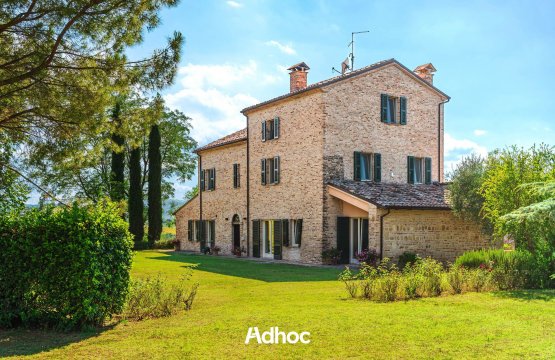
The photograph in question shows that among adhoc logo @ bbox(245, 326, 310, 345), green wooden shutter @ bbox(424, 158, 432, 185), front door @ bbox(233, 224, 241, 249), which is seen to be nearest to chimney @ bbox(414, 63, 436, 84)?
green wooden shutter @ bbox(424, 158, 432, 185)

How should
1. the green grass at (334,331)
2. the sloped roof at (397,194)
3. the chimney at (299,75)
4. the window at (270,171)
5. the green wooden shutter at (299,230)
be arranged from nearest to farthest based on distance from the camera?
the green grass at (334,331) < the sloped roof at (397,194) < the green wooden shutter at (299,230) < the window at (270,171) < the chimney at (299,75)

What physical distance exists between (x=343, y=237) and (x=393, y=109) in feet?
23.8

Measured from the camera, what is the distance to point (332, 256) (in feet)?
78.6

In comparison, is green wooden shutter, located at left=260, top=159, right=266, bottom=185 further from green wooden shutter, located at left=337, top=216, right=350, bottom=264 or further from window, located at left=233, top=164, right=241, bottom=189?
green wooden shutter, located at left=337, top=216, right=350, bottom=264

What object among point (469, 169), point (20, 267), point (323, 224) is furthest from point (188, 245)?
point (20, 267)

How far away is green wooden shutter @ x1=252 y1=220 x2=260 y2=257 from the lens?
28.9 metres

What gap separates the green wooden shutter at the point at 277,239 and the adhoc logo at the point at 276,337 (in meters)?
17.7

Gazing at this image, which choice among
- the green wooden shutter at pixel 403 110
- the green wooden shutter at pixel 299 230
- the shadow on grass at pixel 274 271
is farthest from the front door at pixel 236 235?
the green wooden shutter at pixel 403 110

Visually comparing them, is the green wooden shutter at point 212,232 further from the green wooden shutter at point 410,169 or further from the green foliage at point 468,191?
the green foliage at point 468,191

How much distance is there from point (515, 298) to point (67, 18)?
1185 centimetres

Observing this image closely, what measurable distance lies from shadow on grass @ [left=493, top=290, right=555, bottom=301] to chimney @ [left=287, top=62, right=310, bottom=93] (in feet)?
58.2

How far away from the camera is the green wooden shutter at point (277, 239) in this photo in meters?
26.9

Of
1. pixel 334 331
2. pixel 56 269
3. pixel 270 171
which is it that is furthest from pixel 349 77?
pixel 56 269

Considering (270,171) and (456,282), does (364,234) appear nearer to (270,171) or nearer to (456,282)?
(270,171)
